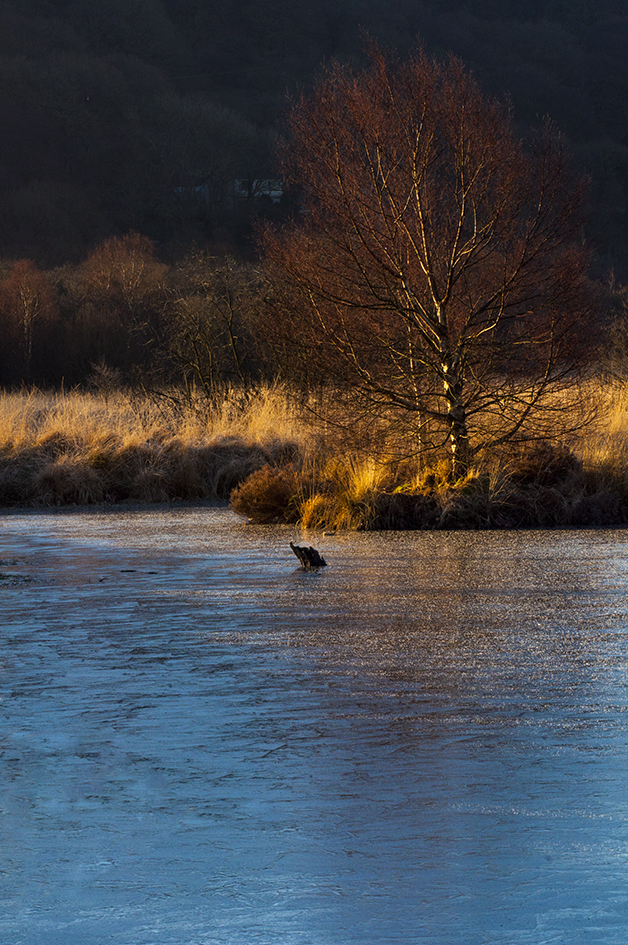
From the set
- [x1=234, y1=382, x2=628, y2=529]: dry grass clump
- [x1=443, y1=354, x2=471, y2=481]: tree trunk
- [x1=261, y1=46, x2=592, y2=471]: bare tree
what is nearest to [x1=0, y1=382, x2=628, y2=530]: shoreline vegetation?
[x1=234, y1=382, x2=628, y2=529]: dry grass clump

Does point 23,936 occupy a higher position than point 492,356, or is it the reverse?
point 492,356

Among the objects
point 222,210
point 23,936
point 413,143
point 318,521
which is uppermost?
point 222,210

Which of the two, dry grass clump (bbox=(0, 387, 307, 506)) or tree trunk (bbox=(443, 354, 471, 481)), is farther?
dry grass clump (bbox=(0, 387, 307, 506))

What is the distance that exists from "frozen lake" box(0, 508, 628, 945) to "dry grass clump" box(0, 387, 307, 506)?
11.2 m

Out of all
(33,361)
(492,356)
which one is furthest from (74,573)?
(33,361)

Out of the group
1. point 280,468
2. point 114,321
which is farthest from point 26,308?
point 280,468

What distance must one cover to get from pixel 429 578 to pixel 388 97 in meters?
8.28

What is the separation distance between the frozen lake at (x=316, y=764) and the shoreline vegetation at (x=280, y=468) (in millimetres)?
6304

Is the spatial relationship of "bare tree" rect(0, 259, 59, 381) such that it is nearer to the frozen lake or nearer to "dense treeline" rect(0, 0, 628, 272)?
"dense treeline" rect(0, 0, 628, 272)

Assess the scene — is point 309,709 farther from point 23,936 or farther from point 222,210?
point 222,210

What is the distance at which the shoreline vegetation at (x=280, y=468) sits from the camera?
18.0 meters

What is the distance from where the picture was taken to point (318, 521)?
18.4 m

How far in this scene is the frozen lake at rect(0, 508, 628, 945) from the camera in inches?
169

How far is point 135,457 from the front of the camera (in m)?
23.4
